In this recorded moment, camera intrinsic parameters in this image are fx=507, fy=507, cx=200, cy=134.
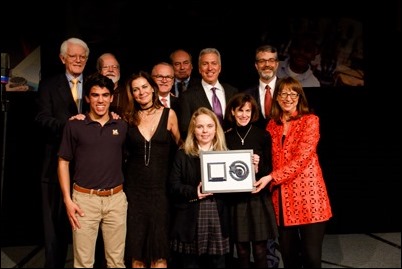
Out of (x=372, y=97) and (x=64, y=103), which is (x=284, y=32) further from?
(x=64, y=103)

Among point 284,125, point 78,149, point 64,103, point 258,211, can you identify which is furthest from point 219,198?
point 64,103

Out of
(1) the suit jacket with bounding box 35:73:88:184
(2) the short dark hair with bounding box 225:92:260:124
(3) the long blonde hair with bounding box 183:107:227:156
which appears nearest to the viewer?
(3) the long blonde hair with bounding box 183:107:227:156

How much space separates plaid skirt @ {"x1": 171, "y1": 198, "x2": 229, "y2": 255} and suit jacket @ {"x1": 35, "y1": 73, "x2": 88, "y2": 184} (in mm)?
1337

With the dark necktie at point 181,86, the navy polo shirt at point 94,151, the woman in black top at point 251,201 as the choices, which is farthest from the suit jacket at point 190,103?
the navy polo shirt at point 94,151

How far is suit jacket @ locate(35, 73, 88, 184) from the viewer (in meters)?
4.10

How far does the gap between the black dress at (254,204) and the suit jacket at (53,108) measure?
137cm

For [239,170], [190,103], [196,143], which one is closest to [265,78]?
[190,103]

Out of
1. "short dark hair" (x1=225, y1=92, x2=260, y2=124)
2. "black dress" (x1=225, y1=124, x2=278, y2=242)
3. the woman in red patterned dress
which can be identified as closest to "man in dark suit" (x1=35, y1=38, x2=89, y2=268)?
"short dark hair" (x1=225, y1=92, x2=260, y2=124)

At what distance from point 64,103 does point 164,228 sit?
133cm

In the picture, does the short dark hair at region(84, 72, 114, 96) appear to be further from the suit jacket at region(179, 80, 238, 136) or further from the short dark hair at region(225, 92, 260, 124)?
the short dark hair at region(225, 92, 260, 124)

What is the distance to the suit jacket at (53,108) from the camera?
4.10 meters

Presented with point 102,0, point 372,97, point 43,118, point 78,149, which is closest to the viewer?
point 78,149

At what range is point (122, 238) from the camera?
12.1 ft

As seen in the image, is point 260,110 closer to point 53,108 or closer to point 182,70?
point 182,70
